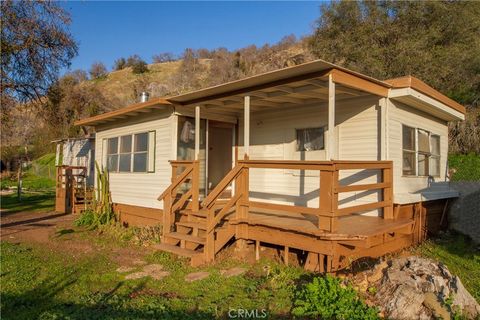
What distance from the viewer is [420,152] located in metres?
8.12

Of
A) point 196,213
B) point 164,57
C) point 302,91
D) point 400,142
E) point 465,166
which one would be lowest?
point 196,213

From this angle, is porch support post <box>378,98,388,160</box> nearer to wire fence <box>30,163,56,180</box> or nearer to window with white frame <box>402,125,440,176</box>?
window with white frame <box>402,125,440,176</box>

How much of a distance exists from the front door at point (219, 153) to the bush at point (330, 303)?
5.97 metres

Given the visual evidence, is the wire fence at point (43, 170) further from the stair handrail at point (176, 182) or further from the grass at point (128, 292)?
the grass at point (128, 292)

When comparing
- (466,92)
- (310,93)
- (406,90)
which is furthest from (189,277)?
(466,92)

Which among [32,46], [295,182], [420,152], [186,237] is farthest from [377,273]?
[32,46]

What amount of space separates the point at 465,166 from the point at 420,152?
21.1ft

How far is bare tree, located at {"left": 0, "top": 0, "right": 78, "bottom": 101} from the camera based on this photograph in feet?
32.0

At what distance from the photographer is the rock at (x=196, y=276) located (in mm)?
5395

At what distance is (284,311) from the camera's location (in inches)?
164

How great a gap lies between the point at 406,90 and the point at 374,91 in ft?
2.24

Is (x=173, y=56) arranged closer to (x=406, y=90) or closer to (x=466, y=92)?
(x=466, y=92)

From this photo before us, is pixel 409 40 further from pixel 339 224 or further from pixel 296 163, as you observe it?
pixel 296 163

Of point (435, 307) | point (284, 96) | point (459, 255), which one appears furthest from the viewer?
point (284, 96)
